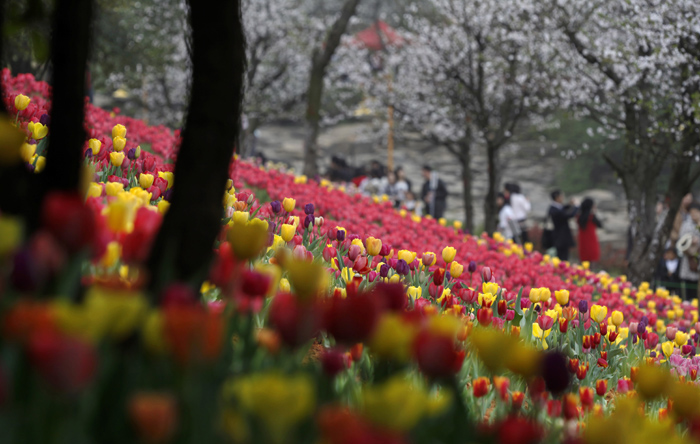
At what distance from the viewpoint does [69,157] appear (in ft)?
5.49

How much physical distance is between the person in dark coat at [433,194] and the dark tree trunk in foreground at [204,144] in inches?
518

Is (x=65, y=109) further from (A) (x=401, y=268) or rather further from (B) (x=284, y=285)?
(A) (x=401, y=268)

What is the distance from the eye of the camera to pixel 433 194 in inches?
590

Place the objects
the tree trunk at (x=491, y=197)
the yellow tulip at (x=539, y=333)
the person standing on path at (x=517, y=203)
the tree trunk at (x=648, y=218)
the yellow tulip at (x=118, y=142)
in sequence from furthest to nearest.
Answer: the tree trunk at (x=491, y=197), the person standing on path at (x=517, y=203), the tree trunk at (x=648, y=218), the yellow tulip at (x=118, y=142), the yellow tulip at (x=539, y=333)

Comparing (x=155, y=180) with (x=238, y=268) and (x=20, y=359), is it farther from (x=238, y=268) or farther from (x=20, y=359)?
(x=20, y=359)

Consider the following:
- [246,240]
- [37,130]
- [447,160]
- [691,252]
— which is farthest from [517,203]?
[447,160]

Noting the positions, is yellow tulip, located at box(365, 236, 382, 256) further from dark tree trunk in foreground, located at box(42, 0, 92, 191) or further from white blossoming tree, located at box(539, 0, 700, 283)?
white blossoming tree, located at box(539, 0, 700, 283)

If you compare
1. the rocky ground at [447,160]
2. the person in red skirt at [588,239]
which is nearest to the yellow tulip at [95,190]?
the person in red skirt at [588,239]

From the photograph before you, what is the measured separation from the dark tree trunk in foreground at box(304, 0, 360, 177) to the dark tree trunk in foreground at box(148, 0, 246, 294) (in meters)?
11.3

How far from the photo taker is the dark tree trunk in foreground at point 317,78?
1270 cm

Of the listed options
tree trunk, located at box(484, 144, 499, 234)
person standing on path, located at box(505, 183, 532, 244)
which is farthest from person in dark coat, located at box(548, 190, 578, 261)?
tree trunk, located at box(484, 144, 499, 234)

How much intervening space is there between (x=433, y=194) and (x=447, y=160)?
1766 cm

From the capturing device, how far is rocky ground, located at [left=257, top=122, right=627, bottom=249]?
2709 cm

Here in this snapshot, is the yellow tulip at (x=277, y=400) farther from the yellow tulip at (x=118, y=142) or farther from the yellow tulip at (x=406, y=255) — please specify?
the yellow tulip at (x=118, y=142)
